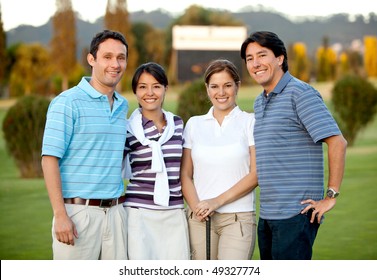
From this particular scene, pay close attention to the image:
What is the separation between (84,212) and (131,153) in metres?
0.42

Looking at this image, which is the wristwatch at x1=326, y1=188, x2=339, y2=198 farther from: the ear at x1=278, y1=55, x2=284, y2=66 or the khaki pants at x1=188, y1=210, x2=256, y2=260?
the ear at x1=278, y1=55, x2=284, y2=66

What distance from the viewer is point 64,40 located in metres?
23.1

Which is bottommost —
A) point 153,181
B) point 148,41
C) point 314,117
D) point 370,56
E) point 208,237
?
point 208,237

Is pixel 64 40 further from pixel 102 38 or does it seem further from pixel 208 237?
pixel 208 237

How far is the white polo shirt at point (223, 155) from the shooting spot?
135 inches

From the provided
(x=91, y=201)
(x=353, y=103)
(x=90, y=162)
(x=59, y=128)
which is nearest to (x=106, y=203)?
(x=91, y=201)

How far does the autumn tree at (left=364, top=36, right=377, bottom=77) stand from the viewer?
22031mm

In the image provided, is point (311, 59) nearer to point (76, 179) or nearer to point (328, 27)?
point (328, 27)

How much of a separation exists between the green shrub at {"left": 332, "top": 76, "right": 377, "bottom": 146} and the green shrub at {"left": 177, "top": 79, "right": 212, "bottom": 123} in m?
4.81

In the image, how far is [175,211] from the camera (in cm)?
349

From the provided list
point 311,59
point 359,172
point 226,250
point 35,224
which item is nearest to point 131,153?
point 226,250

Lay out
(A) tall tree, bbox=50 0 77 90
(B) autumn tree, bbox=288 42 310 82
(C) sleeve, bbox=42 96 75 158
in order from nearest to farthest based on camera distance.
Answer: (C) sleeve, bbox=42 96 75 158
(A) tall tree, bbox=50 0 77 90
(B) autumn tree, bbox=288 42 310 82

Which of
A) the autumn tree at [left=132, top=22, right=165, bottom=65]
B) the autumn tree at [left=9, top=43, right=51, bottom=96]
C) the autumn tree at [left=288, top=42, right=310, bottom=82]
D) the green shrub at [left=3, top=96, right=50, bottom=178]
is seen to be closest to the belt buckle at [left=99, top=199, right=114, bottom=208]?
the green shrub at [left=3, top=96, right=50, bottom=178]

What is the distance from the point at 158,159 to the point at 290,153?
68 cm
